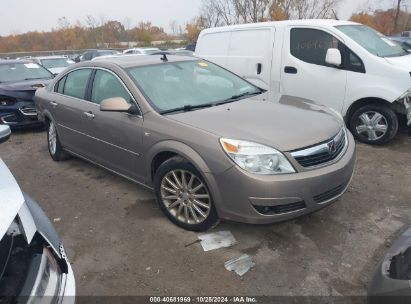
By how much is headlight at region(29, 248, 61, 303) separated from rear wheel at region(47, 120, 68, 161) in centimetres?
372

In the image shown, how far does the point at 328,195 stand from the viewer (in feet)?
10.4

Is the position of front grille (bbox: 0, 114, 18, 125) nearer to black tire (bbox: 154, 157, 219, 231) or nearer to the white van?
the white van

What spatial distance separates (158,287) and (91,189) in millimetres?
2127

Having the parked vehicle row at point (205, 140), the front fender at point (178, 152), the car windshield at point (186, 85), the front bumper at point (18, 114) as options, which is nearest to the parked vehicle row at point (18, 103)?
the front bumper at point (18, 114)

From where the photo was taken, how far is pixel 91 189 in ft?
15.1

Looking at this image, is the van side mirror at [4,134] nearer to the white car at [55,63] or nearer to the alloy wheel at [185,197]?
the alloy wheel at [185,197]

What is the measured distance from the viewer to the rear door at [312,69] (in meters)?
5.76

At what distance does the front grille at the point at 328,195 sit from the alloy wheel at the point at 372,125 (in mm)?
2716

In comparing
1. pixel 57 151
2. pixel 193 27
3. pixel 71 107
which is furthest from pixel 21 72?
pixel 193 27

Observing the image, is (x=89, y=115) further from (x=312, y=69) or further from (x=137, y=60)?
(x=312, y=69)

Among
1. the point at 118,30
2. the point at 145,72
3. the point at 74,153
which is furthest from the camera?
the point at 118,30

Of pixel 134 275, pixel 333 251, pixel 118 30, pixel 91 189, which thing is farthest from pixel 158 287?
pixel 118 30

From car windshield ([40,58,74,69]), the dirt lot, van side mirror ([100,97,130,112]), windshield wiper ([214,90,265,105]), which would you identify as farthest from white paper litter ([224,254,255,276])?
car windshield ([40,58,74,69])

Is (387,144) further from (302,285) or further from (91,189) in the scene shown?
(91,189)
